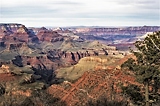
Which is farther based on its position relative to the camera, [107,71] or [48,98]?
[107,71]

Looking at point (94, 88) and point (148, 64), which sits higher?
point (148, 64)

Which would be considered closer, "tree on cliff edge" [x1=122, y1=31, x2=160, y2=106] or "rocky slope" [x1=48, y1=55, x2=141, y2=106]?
"tree on cliff edge" [x1=122, y1=31, x2=160, y2=106]

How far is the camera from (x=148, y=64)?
141 feet

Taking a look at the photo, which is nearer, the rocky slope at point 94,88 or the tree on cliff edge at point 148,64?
the tree on cliff edge at point 148,64

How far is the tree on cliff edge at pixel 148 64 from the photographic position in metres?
42.1

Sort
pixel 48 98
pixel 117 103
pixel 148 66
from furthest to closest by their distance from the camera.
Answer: pixel 48 98
pixel 117 103
pixel 148 66

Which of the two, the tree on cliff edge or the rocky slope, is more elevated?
the tree on cliff edge

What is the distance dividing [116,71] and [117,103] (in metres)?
33.7

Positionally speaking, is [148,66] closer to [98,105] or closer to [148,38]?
[148,38]

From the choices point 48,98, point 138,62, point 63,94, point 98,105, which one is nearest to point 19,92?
point 63,94

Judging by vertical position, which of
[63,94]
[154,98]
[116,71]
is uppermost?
[154,98]

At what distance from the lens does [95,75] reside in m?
119

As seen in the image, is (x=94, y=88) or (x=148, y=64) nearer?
(x=148, y=64)

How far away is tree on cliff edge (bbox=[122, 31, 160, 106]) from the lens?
4206 cm
